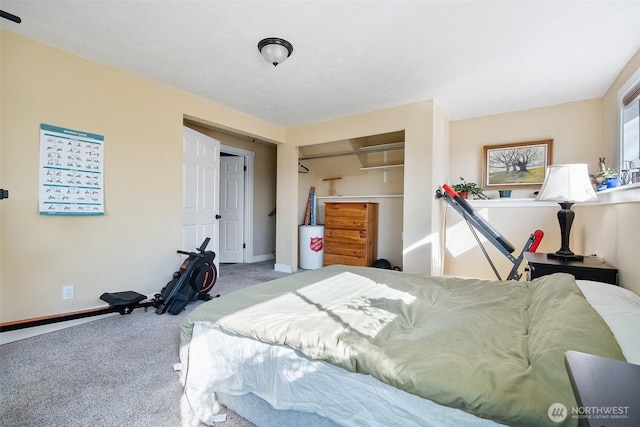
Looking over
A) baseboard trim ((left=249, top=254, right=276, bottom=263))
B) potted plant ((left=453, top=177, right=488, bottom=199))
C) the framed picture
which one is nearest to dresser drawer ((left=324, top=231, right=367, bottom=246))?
potted plant ((left=453, top=177, right=488, bottom=199))

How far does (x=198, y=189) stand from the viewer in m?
3.75

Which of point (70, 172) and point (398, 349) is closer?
point (398, 349)

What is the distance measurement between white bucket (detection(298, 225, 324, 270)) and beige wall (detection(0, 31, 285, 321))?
2046 mm

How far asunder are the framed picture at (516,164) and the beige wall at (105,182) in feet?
13.0

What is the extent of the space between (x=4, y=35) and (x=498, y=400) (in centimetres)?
378

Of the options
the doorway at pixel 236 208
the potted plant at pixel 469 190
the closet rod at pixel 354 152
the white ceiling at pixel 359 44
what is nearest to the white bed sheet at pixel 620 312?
the white ceiling at pixel 359 44

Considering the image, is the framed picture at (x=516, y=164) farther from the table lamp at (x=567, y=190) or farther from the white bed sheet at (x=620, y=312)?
the white bed sheet at (x=620, y=312)

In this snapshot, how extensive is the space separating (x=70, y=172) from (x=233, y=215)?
2.97 metres

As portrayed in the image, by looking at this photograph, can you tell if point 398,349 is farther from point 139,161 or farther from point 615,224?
point 139,161

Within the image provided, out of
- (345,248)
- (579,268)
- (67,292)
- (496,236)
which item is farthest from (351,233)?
(67,292)

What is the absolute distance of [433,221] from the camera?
140 inches

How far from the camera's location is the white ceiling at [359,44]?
196 cm

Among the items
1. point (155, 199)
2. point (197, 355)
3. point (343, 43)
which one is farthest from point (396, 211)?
point (197, 355)

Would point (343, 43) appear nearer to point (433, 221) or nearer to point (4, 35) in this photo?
point (433, 221)
